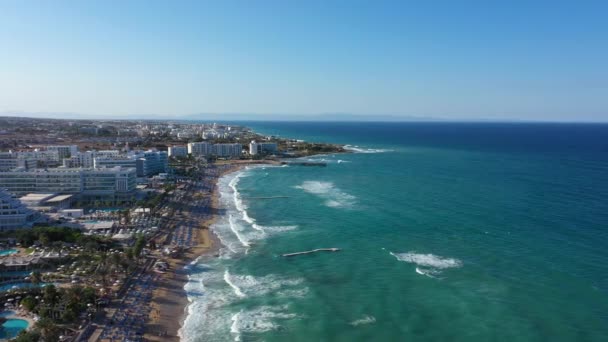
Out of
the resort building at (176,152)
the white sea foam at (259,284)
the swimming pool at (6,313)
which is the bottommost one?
the swimming pool at (6,313)

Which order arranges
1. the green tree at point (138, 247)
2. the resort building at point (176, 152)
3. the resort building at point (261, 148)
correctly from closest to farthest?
the green tree at point (138, 247) < the resort building at point (176, 152) < the resort building at point (261, 148)

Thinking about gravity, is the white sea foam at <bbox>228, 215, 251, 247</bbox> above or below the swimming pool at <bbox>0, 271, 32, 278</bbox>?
above

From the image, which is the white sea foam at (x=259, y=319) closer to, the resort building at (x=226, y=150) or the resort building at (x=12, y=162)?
the resort building at (x=12, y=162)

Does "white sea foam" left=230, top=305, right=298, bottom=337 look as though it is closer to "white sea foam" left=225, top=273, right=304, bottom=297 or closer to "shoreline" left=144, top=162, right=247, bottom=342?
"white sea foam" left=225, top=273, right=304, bottom=297

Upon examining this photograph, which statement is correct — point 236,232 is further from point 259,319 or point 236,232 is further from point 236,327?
point 236,327

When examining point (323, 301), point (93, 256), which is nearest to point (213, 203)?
point (93, 256)

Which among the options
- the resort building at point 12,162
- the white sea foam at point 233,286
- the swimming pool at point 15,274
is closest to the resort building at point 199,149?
the resort building at point 12,162

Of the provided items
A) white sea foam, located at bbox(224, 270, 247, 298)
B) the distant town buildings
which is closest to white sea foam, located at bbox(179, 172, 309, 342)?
white sea foam, located at bbox(224, 270, 247, 298)
